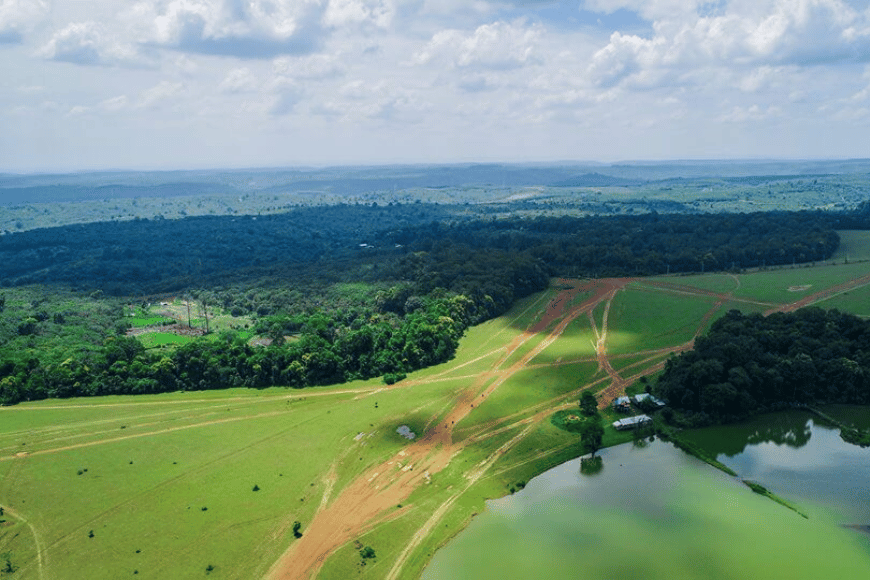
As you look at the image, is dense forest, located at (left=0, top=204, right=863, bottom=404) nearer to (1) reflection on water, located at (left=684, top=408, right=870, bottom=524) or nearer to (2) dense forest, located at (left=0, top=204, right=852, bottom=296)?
(2) dense forest, located at (left=0, top=204, right=852, bottom=296)

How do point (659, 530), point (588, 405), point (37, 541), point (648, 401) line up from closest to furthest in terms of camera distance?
point (659, 530) < point (37, 541) < point (588, 405) < point (648, 401)

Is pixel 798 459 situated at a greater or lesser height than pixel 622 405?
lesser

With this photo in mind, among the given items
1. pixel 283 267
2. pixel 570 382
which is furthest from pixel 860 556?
pixel 283 267

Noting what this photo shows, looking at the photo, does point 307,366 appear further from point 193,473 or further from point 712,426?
point 712,426

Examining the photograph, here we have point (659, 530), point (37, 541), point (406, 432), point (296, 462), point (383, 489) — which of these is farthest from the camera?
point (406, 432)

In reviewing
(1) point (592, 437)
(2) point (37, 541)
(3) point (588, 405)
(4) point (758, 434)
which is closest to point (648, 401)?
(3) point (588, 405)

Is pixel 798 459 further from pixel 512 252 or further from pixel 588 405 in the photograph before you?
pixel 512 252

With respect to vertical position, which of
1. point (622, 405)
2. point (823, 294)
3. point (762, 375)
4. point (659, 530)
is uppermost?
point (762, 375)
